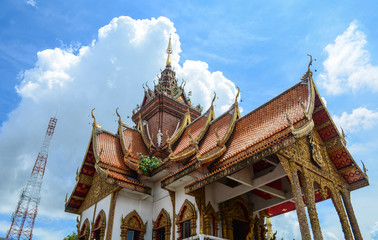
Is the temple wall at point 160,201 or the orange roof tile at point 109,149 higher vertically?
the orange roof tile at point 109,149

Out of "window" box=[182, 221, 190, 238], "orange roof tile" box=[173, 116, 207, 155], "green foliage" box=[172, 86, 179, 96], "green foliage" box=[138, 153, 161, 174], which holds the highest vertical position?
"green foliage" box=[172, 86, 179, 96]

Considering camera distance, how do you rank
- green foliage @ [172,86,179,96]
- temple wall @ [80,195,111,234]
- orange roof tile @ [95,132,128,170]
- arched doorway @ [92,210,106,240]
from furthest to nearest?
green foliage @ [172,86,179,96] < orange roof tile @ [95,132,128,170] < temple wall @ [80,195,111,234] < arched doorway @ [92,210,106,240]

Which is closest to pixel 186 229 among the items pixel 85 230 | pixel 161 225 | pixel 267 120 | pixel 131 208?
pixel 161 225

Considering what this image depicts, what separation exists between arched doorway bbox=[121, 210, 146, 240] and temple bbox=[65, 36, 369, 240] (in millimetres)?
30

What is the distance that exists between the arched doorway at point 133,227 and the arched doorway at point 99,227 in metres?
0.72

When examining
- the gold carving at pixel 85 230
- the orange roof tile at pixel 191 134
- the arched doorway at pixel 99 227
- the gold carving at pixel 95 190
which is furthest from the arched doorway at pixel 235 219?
the gold carving at pixel 85 230

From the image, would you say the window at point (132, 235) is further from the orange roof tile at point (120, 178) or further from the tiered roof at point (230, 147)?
the orange roof tile at point (120, 178)

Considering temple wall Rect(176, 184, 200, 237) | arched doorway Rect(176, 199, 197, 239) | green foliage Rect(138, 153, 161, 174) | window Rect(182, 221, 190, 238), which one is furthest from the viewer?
green foliage Rect(138, 153, 161, 174)

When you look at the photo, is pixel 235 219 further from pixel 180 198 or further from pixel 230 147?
pixel 230 147

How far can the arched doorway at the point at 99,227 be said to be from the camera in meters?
10.4

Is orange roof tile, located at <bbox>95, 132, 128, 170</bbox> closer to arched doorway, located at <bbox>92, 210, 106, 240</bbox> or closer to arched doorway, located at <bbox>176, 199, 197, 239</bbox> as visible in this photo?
arched doorway, located at <bbox>92, 210, 106, 240</bbox>

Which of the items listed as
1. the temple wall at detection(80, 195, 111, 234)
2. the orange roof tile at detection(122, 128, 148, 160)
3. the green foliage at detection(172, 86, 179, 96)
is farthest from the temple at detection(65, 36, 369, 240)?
the green foliage at detection(172, 86, 179, 96)

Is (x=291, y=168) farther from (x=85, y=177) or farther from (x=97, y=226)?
(x=85, y=177)

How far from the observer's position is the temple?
843cm
